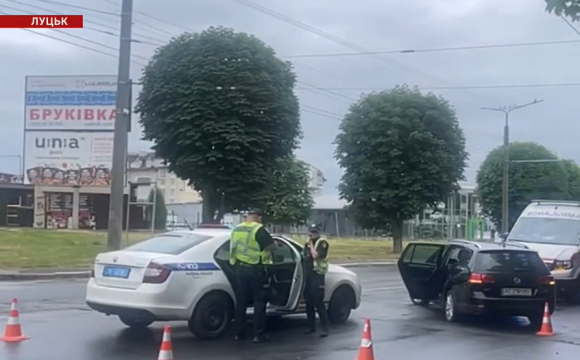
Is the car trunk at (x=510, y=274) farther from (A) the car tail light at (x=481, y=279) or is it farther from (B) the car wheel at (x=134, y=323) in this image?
(B) the car wheel at (x=134, y=323)

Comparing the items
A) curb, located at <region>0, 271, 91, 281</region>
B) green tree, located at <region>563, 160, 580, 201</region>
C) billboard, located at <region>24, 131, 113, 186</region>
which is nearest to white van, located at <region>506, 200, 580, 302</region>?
curb, located at <region>0, 271, 91, 281</region>

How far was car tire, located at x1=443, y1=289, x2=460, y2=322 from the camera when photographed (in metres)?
15.3

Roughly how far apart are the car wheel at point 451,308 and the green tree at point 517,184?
59.2 metres

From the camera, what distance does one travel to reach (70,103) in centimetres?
4959

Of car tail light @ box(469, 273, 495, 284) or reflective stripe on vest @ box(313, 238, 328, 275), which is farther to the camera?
car tail light @ box(469, 273, 495, 284)

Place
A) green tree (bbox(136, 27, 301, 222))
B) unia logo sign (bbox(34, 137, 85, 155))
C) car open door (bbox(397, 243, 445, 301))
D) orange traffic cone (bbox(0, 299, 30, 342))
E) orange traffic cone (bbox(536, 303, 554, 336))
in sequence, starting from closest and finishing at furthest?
orange traffic cone (bbox(0, 299, 30, 342)), orange traffic cone (bbox(536, 303, 554, 336)), car open door (bbox(397, 243, 445, 301)), green tree (bbox(136, 27, 301, 222)), unia logo sign (bbox(34, 137, 85, 155))

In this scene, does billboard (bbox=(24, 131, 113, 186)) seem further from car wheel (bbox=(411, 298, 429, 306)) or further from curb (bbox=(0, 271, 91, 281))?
car wheel (bbox=(411, 298, 429, 306))

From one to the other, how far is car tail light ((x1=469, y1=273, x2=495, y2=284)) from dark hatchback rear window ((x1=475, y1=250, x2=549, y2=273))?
0.43ft

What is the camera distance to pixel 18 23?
2436 centimetres

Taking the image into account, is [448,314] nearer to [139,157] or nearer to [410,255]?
[410,255]

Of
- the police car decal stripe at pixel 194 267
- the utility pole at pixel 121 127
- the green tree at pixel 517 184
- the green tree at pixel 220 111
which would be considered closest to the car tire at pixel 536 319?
the police car decal stripe at pixel 194 267

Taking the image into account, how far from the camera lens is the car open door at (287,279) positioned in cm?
1306

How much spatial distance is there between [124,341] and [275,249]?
7.70ft

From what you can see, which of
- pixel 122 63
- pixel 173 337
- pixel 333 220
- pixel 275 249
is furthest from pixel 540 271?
pixel 333 220
